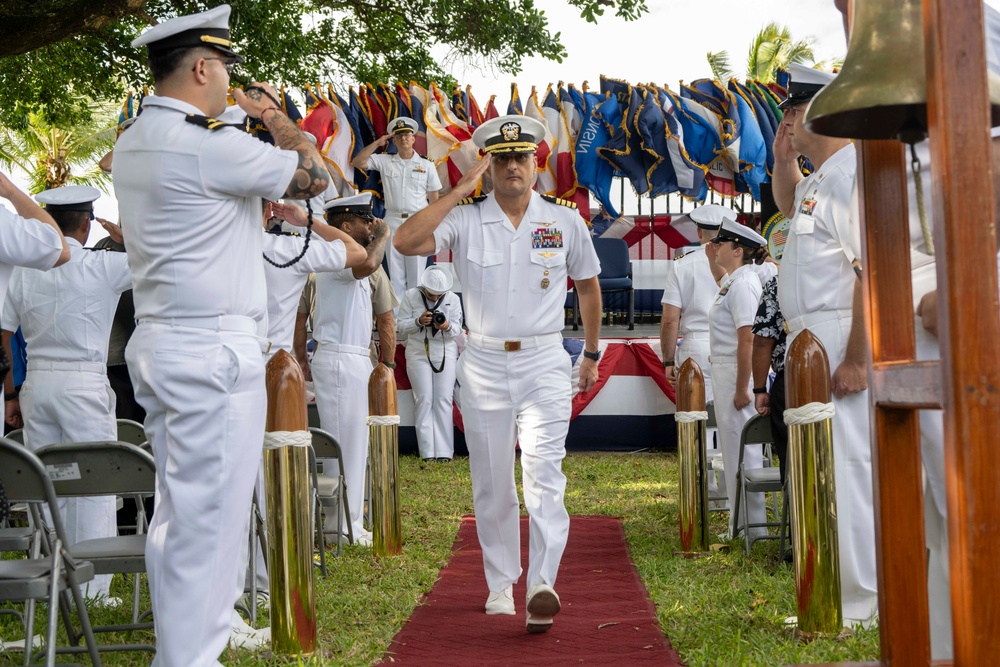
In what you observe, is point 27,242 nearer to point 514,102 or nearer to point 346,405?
point 346,405

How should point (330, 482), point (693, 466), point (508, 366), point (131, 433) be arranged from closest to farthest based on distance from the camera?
point (508, 366) → point (131, 433) → point (693, 466) → point (330, 482)

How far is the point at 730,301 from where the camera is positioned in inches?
289

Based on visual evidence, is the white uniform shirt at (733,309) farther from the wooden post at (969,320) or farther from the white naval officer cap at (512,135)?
the wooden post at (969,320)

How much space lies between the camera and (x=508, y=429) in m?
5.53

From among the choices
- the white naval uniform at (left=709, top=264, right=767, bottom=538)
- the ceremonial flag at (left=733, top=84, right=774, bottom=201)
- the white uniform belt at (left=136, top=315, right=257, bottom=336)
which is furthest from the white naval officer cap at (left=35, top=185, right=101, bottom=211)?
the ceremonial flag at (left=733, top=84, right=774, bottom=201)

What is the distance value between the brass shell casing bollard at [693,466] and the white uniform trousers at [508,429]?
149 centimetres

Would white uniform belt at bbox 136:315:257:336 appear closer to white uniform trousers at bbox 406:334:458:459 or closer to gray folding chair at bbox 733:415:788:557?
gray folding chair at bbox 733:415:788:557

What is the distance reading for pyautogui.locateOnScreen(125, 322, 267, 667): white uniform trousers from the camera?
351 cm

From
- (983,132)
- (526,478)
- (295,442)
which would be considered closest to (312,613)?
(295,442)

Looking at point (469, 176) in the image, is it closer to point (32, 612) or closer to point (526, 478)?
point (526, 478)

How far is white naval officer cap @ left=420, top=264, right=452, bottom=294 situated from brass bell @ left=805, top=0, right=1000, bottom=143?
9685 mm

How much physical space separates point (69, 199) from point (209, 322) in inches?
107

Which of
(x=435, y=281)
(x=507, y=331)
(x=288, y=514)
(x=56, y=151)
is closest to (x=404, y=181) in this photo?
(x=435, y=281)

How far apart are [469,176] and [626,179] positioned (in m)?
9.88
